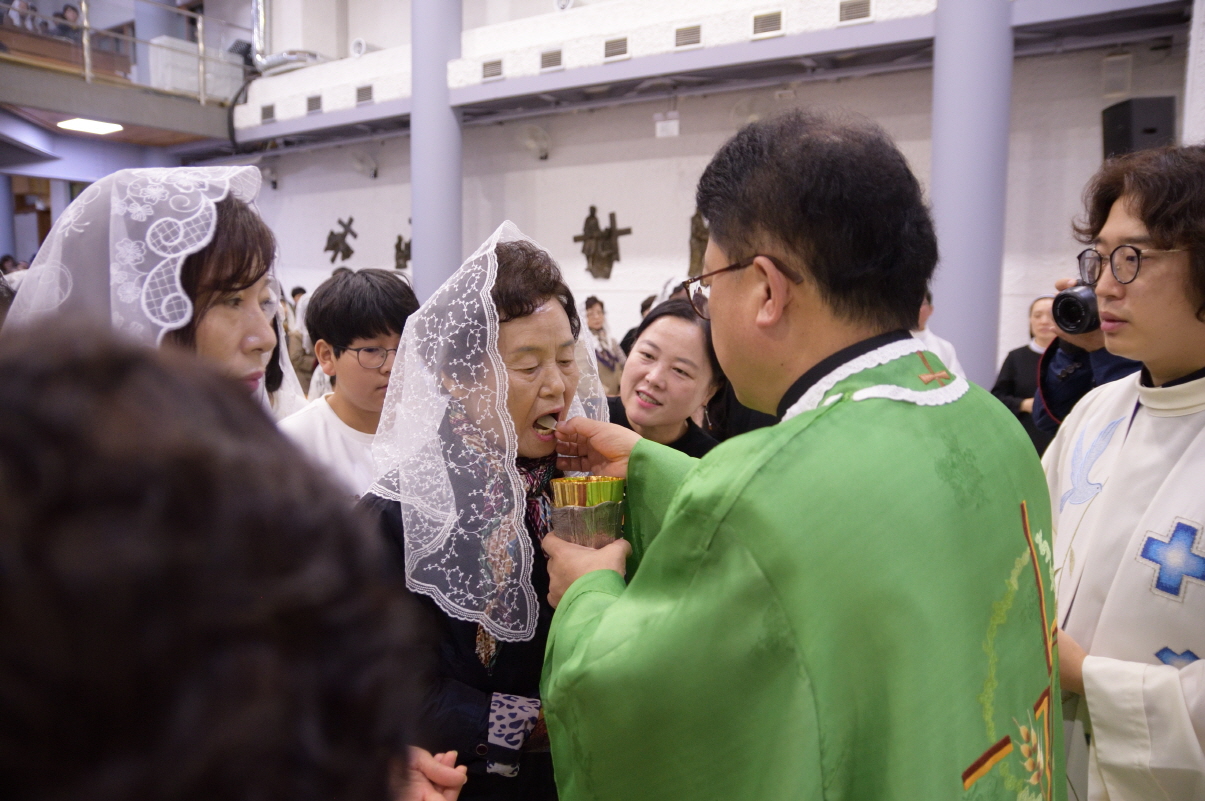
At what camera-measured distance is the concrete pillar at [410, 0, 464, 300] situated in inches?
340

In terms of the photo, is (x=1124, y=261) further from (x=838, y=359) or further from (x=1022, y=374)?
(x=1022, y=374)

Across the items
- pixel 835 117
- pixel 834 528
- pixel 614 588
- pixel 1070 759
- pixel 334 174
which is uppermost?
pixel 334 174

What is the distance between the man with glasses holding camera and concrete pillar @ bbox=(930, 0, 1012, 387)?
3.98 meters

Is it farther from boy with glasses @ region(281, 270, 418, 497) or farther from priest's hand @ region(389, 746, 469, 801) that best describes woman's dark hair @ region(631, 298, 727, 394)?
priest's hand @ region(389, 746, 469, 801)

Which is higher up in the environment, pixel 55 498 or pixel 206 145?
pixel 206 145

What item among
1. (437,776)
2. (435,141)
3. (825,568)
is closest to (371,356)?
(437,776)

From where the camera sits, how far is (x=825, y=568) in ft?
3.32

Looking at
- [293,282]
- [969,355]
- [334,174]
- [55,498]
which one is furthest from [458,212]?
[55,498]

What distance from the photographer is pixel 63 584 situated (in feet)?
1.24

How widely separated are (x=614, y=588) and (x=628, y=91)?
26.0 feet

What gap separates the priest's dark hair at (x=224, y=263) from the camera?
1555mm

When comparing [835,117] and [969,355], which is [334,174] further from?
[835,117]

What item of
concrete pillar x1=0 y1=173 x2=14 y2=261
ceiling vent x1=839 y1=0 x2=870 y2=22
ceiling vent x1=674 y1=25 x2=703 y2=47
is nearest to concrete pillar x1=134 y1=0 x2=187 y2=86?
concrete pillar x1=0 y1=173 x2=14 y2=261

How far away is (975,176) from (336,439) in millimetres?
4908
